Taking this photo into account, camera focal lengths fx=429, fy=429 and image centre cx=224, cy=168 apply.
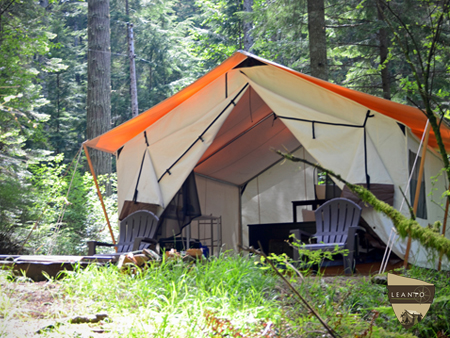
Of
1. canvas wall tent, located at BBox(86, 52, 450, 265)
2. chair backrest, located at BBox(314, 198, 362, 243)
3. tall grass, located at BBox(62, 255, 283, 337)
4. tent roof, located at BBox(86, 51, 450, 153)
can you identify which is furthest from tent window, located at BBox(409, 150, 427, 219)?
tall grass, located at BBox(62, 255, 283, 337)

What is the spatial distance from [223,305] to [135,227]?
3.15 meters

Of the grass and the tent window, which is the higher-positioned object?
the tent window

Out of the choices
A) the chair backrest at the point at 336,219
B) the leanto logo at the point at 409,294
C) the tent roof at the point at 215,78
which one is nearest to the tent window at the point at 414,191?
the tent roof at the point at 215,78

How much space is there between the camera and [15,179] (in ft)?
26.7

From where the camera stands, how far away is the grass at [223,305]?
195cm

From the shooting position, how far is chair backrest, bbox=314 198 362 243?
4652 mm

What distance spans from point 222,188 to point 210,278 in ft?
16.4

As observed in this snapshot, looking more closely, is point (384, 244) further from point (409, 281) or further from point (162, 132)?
point (409, 281)

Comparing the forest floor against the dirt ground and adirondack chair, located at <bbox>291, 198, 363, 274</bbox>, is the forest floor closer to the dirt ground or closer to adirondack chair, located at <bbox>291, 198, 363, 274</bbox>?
the dirt ground

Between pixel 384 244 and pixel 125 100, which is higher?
pixel 125 100

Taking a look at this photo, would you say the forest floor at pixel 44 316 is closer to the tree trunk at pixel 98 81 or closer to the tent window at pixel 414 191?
the tent window at pixel 414 191

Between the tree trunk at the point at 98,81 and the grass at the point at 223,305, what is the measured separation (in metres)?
7.11

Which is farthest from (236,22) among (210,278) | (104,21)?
(210,278)

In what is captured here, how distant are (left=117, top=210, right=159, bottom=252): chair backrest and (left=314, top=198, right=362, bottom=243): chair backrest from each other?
6.24 feet
